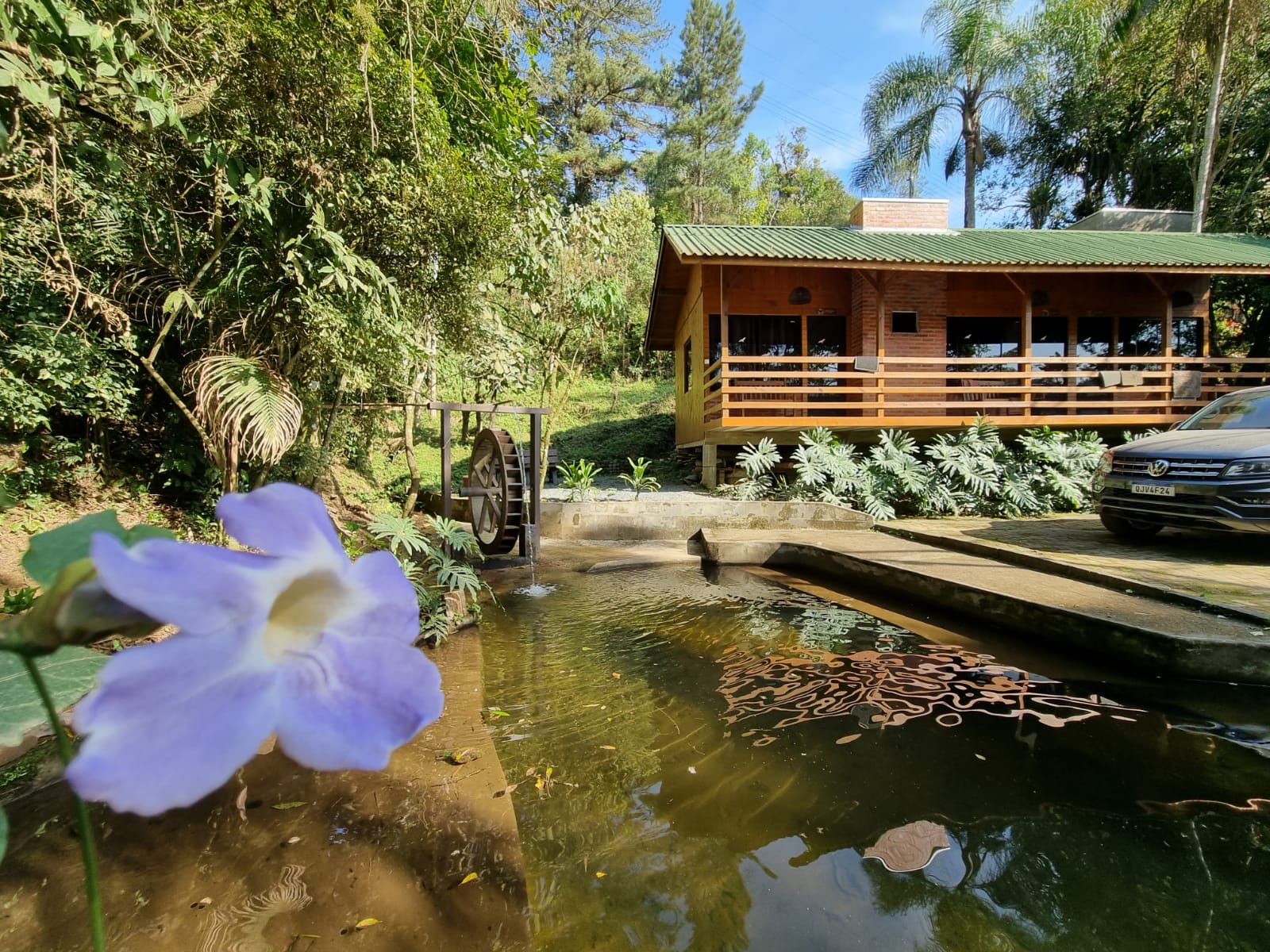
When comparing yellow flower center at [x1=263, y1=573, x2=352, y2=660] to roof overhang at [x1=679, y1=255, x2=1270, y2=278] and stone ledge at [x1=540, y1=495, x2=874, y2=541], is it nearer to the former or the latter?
stone ledge at [x1=540, y1=495, x2=874, y2=541]

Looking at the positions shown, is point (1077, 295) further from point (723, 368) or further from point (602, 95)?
point (602, 95)

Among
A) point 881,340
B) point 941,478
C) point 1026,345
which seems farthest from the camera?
point 1026,345

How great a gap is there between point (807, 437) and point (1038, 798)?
322 inches

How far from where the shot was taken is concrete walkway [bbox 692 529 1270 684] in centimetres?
324

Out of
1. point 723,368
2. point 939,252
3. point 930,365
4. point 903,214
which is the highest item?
point 903,214

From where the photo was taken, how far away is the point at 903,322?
12.7 meters

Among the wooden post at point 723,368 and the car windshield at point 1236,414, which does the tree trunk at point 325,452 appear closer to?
the wooden post at point 723,368

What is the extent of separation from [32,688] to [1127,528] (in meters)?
8.41

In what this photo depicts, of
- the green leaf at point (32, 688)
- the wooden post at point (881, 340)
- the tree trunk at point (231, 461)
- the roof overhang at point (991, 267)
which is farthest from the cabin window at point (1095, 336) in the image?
the green leaf at point (32, 688)

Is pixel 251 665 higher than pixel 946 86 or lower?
lower

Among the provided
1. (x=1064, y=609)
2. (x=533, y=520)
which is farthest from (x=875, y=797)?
(x=533, y=520)

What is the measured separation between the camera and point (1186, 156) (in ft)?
62.6

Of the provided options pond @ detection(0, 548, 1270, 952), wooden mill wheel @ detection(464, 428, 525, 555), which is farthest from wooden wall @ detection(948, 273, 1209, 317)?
pond @ detection(0, 548, 1270, 952)

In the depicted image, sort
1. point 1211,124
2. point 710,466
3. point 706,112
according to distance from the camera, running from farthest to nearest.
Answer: point 706,112 < point 1211,124 < point 710,466
